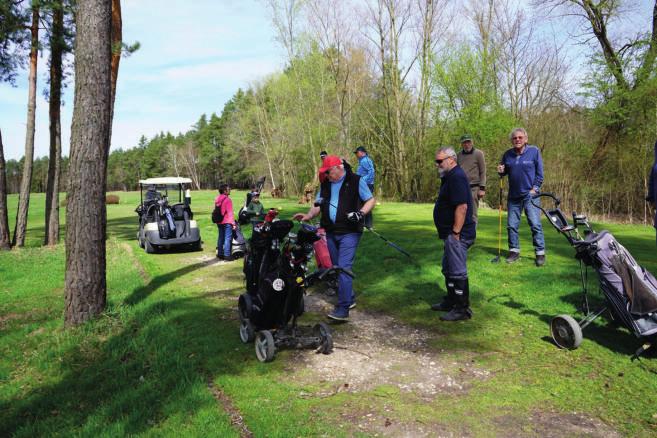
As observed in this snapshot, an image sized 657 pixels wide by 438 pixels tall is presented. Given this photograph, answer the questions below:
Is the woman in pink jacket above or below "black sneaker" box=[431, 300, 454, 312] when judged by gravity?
above

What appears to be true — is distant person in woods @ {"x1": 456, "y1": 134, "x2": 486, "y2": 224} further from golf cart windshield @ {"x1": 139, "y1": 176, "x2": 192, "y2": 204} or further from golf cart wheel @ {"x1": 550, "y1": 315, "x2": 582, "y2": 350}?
golf cart windshield @ {"x1": 139, "y1": 176, "x2": 192, "y2": 204}

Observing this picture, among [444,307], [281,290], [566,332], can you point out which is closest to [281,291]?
[281,290]

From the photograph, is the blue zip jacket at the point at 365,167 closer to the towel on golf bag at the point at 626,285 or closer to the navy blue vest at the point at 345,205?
the navy blue vest at the point at 345,205

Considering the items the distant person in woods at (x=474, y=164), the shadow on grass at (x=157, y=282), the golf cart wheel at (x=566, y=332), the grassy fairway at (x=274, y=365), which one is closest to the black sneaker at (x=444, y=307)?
the grassy fairway at (x=274, y=365)

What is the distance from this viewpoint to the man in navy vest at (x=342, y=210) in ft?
18.5

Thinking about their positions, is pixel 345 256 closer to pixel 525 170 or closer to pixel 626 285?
pixel 626 285

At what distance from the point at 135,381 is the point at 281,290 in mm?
1662

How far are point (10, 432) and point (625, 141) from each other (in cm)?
2183

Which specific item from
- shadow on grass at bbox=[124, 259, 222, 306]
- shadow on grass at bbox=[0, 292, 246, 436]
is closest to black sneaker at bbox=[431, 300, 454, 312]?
shadow on grass at bbox=[0, 292, 246, 436]

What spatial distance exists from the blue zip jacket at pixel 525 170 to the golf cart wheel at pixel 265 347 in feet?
15.9

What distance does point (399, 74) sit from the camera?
98.1ft

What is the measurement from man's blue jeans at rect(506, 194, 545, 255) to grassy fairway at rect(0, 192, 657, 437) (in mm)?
378

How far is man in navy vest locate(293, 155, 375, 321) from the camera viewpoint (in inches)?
222

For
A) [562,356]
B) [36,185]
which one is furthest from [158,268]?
[36,185]
